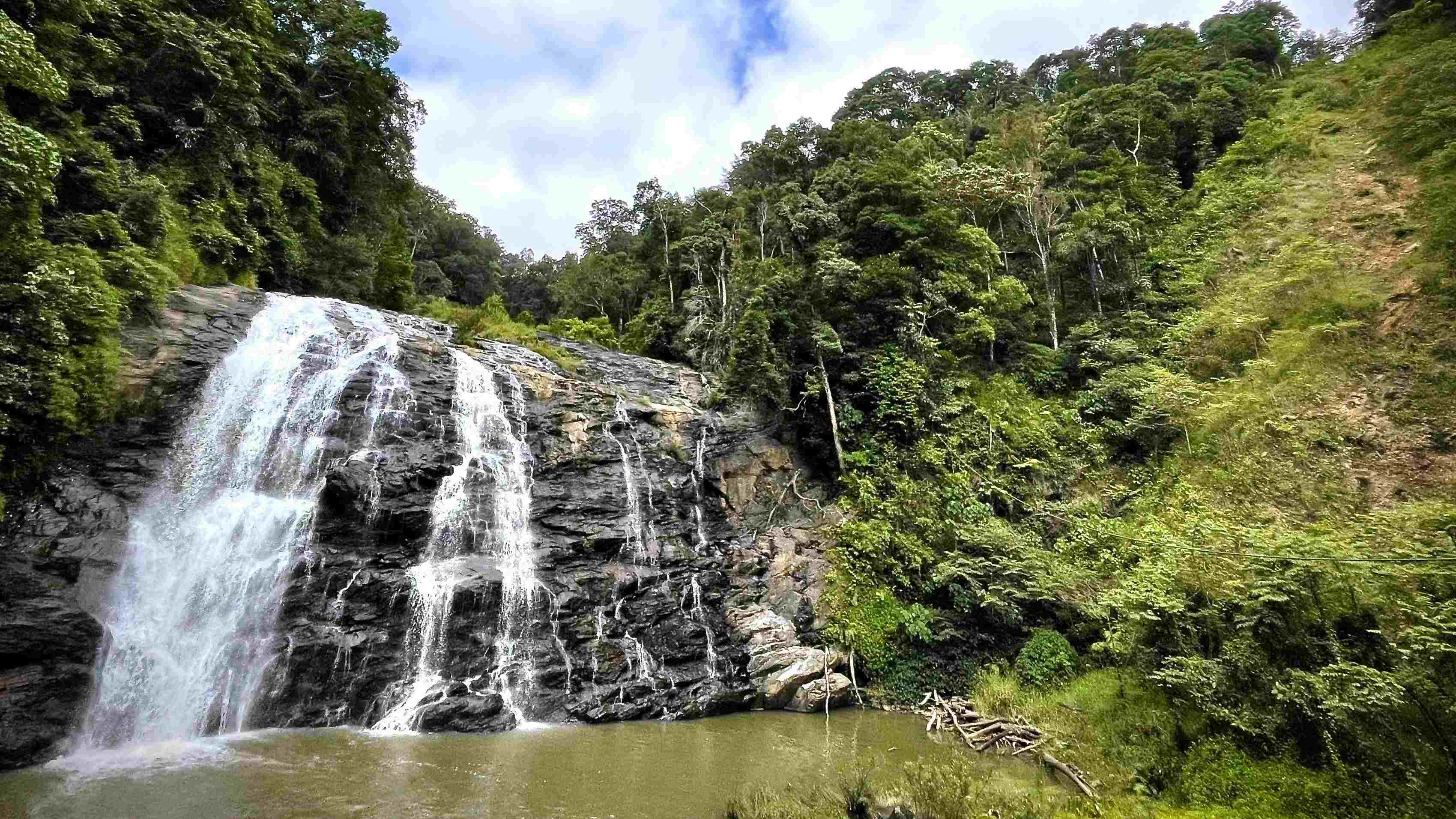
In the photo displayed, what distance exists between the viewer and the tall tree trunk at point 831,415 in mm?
15281

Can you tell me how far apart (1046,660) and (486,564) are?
10329 millimetres

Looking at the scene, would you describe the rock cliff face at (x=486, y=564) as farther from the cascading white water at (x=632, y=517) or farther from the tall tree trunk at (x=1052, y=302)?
the tall tree trunk at (x=1052, y=302)

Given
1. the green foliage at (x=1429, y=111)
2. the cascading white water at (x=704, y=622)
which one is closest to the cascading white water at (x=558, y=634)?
the cascading white water at (x=704, y=622)

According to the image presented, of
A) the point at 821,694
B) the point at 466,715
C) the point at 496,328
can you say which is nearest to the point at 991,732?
the point at 821,694

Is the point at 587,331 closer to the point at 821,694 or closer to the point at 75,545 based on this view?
the point at 75,545

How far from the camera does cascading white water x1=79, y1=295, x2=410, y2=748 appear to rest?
820cm

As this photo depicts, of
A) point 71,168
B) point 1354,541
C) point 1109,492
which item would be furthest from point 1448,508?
point 71,168

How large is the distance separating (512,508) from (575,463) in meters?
2.02

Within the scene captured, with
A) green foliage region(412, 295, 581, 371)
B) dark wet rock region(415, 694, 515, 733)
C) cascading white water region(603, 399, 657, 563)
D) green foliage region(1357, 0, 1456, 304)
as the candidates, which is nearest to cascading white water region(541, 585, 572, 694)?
dark wet rock region(415, 694, 515, 733)

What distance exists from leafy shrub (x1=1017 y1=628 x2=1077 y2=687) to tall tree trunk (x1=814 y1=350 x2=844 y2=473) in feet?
18.4

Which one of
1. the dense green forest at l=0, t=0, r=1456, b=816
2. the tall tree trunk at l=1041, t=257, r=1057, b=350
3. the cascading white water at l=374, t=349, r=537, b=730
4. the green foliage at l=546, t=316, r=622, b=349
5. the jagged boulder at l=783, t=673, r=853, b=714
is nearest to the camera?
the dense green forest at l=0, t=0, r=1456, b=816

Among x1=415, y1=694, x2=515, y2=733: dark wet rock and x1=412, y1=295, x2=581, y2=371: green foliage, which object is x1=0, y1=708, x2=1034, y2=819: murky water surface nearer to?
x1=415, y1=694, x2=515, y2=733: dark wet rock

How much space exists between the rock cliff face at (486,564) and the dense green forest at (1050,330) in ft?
3.52

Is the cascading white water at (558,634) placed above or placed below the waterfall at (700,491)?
below
